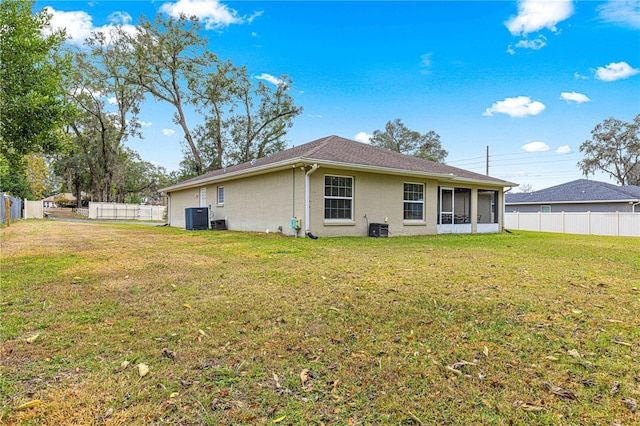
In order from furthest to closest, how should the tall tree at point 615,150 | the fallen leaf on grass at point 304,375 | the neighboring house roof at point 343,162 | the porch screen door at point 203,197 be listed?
the tall tree at point 615,150, the porch screen door at point 203,197, the neighboring house roof at point 343,162, the fallen leaf on grass at point 304,375

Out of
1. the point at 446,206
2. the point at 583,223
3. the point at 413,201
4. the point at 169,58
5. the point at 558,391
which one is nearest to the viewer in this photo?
the point at 558,391

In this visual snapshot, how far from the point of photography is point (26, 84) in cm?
731

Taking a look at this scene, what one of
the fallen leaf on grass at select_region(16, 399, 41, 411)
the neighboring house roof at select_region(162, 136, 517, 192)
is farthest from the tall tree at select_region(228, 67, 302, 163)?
the fallen leaf on grass at select_region(16, 399, 41, 411)

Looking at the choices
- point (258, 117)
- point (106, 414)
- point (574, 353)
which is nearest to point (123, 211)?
point (258, 117)

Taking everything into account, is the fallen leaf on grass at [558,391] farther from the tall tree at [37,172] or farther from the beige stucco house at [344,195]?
the tall tree at [37,172]

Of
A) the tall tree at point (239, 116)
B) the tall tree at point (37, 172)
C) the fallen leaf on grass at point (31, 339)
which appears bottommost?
the fallen leaf on grass at point (31, 339)

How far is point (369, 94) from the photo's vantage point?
19625 mm

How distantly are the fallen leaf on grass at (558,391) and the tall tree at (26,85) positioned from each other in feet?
30.0

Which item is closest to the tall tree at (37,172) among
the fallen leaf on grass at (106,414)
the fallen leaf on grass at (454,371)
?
the fallen leaf on grass at (106,414)

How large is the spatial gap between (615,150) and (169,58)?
4449cm

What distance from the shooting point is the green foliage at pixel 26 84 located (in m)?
7.12

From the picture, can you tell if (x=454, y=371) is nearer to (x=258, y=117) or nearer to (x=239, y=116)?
(x=258, y=117)

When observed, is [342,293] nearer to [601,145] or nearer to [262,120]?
[262,120]

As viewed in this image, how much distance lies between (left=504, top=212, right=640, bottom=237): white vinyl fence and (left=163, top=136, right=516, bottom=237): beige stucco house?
20.8 ft
